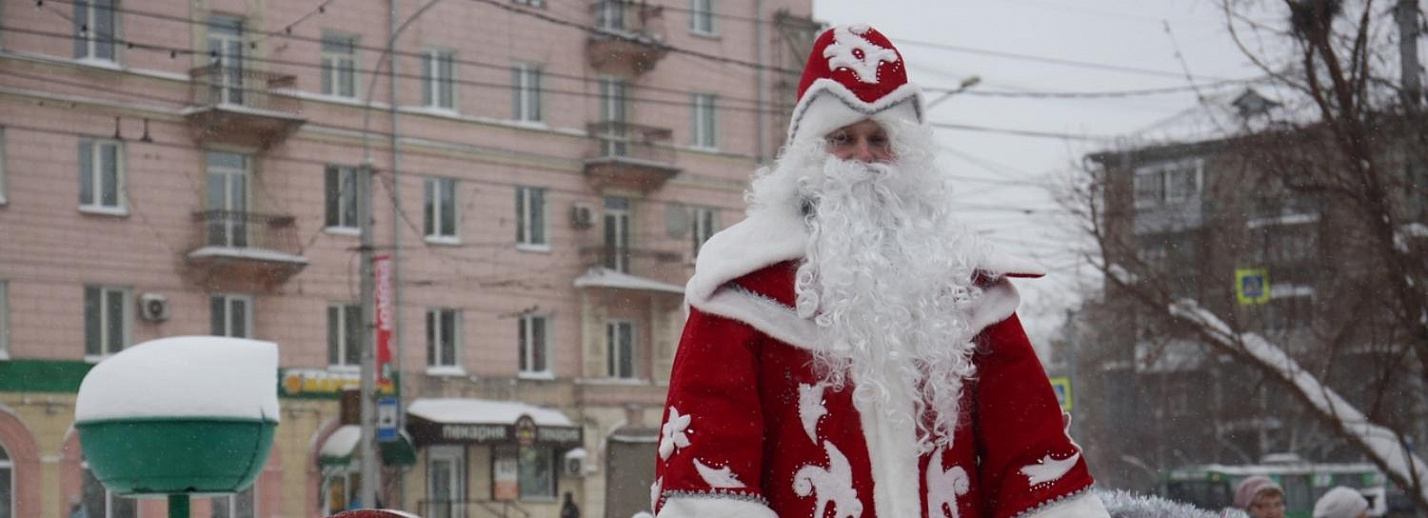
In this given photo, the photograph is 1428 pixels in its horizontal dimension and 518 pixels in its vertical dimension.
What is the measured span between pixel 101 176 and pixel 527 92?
736 cm

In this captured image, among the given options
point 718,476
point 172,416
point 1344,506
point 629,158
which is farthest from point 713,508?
point 629,158

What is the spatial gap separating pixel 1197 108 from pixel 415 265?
1450 cm

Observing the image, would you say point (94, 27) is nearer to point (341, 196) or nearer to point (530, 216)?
point (341, 196)

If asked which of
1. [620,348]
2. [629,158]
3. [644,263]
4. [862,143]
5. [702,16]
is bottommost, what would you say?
[620,348]

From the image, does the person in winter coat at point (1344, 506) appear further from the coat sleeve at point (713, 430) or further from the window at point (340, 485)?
the window at point (340, 485)

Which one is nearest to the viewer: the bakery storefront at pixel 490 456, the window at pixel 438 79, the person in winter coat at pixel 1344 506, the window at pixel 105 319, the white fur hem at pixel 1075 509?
the white fur hem at pixel 1075 509

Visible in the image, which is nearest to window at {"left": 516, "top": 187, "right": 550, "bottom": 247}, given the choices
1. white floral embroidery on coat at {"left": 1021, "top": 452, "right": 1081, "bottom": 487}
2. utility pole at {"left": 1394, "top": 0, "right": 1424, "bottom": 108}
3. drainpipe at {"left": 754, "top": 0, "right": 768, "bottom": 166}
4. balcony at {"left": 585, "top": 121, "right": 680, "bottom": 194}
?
balcony at {"left": 585, "top": 121, "right": 680, "bottom": 194}

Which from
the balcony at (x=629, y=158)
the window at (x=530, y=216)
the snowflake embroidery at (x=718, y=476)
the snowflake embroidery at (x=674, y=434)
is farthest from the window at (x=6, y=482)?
the snowflake embroidery at (x=718, y=476)

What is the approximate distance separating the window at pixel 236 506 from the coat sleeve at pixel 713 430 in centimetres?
2387

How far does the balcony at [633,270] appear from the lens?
3183 cm

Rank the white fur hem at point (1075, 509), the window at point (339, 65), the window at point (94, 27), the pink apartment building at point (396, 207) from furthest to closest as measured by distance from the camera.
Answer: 1. the window at point (339, 65)
2. the pink apartment building at point (396, 207)
3. the window at point (94, 27)
4. the white fur hem at point (1075, 509)

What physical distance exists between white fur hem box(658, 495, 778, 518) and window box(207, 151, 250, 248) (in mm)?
24523

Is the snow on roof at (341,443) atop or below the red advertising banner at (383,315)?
below

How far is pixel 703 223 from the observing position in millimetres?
33094
